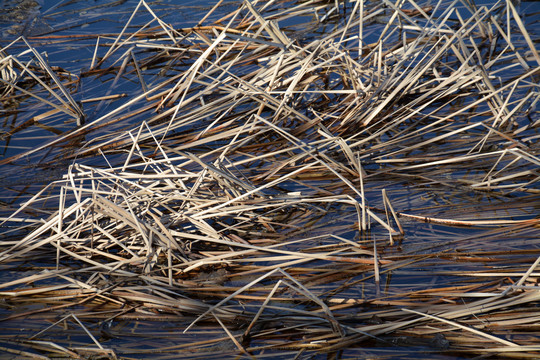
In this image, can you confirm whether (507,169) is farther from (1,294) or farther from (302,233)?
(1,294)

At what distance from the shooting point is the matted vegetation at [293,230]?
1.57m

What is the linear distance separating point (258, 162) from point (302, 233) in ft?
1.95

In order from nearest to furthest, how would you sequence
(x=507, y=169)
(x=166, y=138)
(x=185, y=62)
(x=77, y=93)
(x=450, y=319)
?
(x=450, y=319)
(x=507, y=169)
(x=166, y=138)
(x=77, y=93)
(x=185, y=62)

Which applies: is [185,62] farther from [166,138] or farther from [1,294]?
[1,294]

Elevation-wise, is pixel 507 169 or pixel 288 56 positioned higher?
pixel 288 56

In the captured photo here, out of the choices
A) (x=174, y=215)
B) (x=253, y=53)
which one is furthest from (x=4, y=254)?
(x=253, y=53)

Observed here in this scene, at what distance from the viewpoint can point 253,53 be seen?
3.27 m

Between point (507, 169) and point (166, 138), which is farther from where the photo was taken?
point (166, 138)

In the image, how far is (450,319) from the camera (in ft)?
5.04

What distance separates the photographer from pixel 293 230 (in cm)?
201

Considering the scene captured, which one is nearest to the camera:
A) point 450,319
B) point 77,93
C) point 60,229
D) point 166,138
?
point 450,319

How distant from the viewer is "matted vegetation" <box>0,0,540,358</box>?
1574 millimetres

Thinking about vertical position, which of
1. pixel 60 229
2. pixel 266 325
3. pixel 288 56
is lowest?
pixel 266 325

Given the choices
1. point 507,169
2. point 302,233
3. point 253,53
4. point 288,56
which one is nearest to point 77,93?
point 253,53
